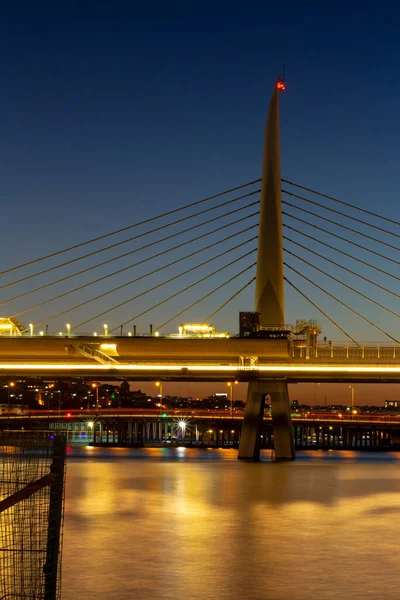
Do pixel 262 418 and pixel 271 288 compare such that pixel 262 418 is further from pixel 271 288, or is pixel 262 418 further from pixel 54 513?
pixel 54 513

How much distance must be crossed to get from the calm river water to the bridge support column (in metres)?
28.5

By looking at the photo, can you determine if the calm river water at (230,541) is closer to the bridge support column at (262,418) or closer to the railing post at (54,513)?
the railing post at (54,513)

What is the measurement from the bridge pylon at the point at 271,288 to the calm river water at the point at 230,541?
90.5 feet

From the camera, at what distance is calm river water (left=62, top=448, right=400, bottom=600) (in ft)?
60.0

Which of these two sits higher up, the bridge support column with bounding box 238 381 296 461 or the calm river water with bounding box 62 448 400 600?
the bridge support column with bounding box 238 381 296 461

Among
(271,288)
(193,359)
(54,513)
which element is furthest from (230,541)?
(193,359)

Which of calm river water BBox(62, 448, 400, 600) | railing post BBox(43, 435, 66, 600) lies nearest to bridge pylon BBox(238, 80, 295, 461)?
calm river water BBox(62, 448, 400, 600)

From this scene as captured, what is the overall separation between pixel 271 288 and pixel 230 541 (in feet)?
165

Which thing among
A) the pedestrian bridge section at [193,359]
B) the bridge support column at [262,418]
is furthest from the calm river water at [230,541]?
the bridge support column at [262,418]

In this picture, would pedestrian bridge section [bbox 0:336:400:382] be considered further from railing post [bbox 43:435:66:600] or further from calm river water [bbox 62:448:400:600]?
railing post [bbox 43:435:66:600]

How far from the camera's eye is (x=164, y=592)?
1756 centimetres

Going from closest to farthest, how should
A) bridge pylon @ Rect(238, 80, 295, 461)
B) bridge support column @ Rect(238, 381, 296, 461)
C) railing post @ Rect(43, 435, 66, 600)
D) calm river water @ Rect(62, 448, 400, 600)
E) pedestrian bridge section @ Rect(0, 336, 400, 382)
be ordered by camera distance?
railing post @ Rect(43, 435, 66, 600), calm river water @ Rect(62, 448, 400, 600), bridge pylon @ Rect(238, 80, 295, 461), pedestrian bridge section @ Rect(0, 336, 400, 382), bridge support column @ Rect(238, 381, 296, 461)

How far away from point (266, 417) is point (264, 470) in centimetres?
10390

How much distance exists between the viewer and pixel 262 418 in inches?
3054
